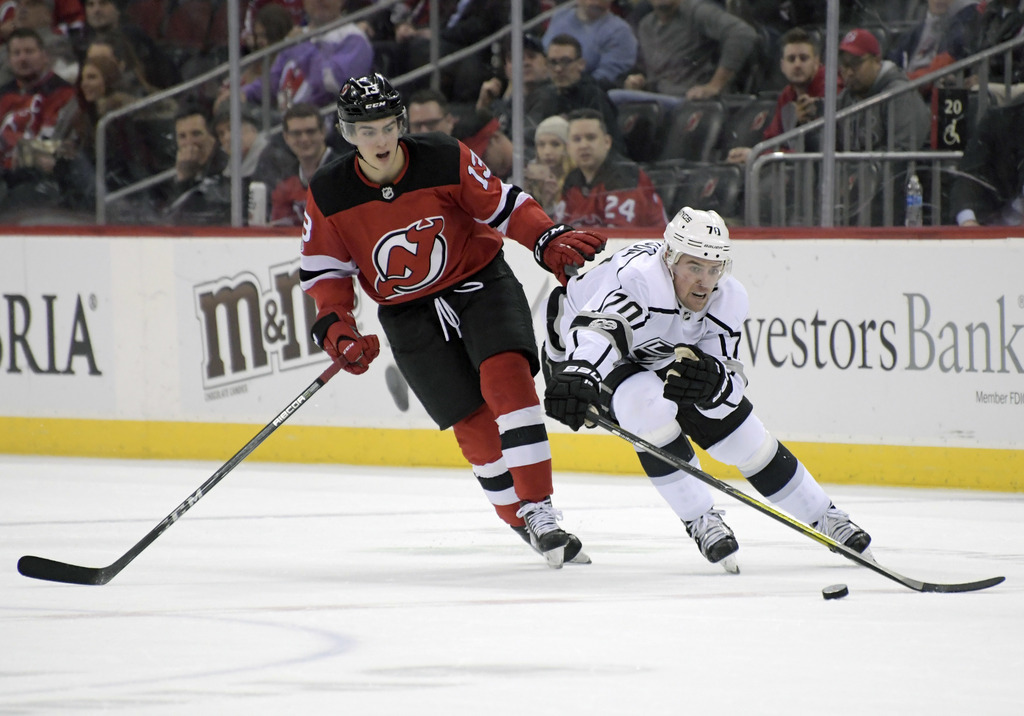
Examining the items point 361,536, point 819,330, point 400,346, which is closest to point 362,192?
point 400,346

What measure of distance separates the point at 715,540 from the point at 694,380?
0.45 meters

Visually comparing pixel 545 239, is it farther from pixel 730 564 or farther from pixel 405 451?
pixel 405 451

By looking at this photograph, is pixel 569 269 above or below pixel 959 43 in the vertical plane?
below

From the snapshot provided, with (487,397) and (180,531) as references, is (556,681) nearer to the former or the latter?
(487,397)

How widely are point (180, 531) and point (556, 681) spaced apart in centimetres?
236

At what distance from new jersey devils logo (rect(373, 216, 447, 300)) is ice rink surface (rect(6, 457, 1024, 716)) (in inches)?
29.6

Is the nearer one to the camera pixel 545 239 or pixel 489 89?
pixel 545 239

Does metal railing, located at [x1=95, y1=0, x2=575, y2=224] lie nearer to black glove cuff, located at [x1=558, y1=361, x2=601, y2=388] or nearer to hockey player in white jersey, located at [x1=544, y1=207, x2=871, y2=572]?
hockey player in white jersey, located at [x1=544, y1=207, x2=871, y2=572]

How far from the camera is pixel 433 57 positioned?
6961 mm

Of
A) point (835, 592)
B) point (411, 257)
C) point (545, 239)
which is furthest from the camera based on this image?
point (411, 257)

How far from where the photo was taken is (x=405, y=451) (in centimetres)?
649

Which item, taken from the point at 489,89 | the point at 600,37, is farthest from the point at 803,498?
the point at 489,89

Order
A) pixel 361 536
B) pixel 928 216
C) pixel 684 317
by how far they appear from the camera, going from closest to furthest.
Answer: pixel 684 317 → pixel 361 536 → pixel 928 216

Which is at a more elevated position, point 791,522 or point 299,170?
point 299,170
